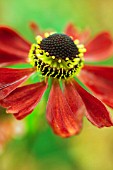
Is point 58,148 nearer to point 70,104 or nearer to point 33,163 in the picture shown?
point 33,163

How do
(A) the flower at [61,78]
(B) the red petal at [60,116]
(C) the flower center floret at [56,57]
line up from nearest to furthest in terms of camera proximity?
(B) the red petal at [60,116], (A) the flower at [61,78], (C) the flower center floret at [56,57]

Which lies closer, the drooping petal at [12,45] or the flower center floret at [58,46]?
the flower center floret at [58,46]

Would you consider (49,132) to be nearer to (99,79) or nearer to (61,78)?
(99,79)

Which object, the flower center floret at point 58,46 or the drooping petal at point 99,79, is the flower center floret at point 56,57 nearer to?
the flower center floret at point 58,46

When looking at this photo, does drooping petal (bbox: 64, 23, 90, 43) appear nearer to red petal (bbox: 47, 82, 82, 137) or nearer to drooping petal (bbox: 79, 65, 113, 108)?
drooping petal (bbox: 79, 65, 113, 108)

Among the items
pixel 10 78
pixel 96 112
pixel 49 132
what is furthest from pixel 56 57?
pixel 49 132

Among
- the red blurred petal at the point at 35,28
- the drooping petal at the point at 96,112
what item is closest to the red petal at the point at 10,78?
the drooping petal at the point at 96,112
